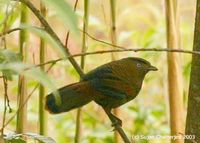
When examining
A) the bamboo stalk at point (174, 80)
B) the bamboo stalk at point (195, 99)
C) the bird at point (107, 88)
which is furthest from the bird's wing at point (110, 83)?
the bamboo stalk at point (195, 99)

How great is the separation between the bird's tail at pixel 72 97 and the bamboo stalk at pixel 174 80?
21cm

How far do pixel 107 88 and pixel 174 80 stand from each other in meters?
0.18

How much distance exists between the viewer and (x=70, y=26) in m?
0.48

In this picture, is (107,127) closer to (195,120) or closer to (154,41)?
(154,41)

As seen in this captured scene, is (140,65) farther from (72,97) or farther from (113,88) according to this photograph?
(72,97)

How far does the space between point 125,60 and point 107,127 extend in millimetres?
895

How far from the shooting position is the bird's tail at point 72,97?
1.11 meters

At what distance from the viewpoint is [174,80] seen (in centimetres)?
122

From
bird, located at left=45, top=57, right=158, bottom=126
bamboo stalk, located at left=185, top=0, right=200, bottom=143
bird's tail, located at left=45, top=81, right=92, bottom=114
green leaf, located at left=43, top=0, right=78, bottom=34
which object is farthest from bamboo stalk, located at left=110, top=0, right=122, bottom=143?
green leaf, located at left=43, top=0, right=78, bottom=34

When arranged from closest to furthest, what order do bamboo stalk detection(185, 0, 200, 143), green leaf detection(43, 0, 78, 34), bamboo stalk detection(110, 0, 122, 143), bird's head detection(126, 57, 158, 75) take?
1. green leaf detection(43, 0, 78, 34)
2. bamboo stalk detection(185, 0, 200, 143)
3. bamboo stalk detection(110, 0, 122, 143)
4. bird's head detection(126, 57, 158, 75)

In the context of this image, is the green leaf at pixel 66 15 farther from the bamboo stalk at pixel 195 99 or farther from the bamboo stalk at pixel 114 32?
the bamboo stalk at pixel 114 32

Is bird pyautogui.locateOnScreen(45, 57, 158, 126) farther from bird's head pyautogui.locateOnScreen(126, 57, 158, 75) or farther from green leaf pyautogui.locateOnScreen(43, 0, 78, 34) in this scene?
green leaf pyautogui.locateOnScreen(43, 0, 78, 34)

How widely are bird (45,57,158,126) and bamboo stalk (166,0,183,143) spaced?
130 mm

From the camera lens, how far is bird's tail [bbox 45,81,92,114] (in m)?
1.11
